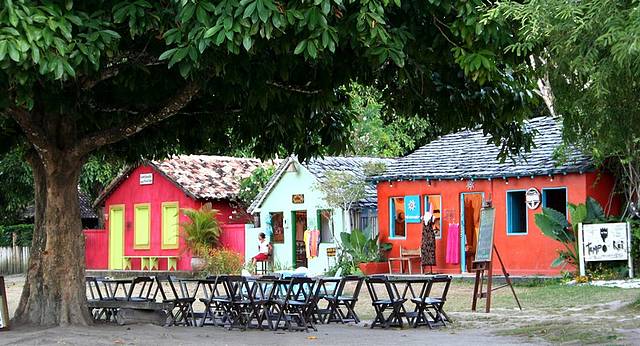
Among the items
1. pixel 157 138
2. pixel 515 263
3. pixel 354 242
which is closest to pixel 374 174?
pixel 354 242

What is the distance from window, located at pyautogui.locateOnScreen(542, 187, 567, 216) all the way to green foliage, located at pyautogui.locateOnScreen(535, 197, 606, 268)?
1335 mm

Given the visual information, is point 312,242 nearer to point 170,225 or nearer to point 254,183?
point 254,183

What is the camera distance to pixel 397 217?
29250 millimetres

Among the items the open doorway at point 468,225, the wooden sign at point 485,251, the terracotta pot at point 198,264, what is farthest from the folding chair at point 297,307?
the terracotta pot at point 198,264

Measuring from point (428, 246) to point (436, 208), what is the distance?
1.28 m

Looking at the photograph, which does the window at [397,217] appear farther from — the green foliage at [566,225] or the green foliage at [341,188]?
the green foliage at [566,225]

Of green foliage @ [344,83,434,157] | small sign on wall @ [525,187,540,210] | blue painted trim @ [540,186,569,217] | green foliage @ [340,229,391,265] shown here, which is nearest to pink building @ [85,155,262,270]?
green foliage @ [344,83,434,157]

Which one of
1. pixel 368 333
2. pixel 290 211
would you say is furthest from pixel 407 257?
pixel 368 333

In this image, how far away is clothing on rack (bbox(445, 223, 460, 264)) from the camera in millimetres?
27297

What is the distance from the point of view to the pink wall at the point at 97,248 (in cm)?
3819

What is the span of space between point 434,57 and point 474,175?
45.6 feet

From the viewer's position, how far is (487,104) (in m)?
14.8

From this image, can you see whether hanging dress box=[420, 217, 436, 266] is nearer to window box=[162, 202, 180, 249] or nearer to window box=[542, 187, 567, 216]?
window box=[542, 187, 567, 216]

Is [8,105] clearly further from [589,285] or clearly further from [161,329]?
[589,285]
